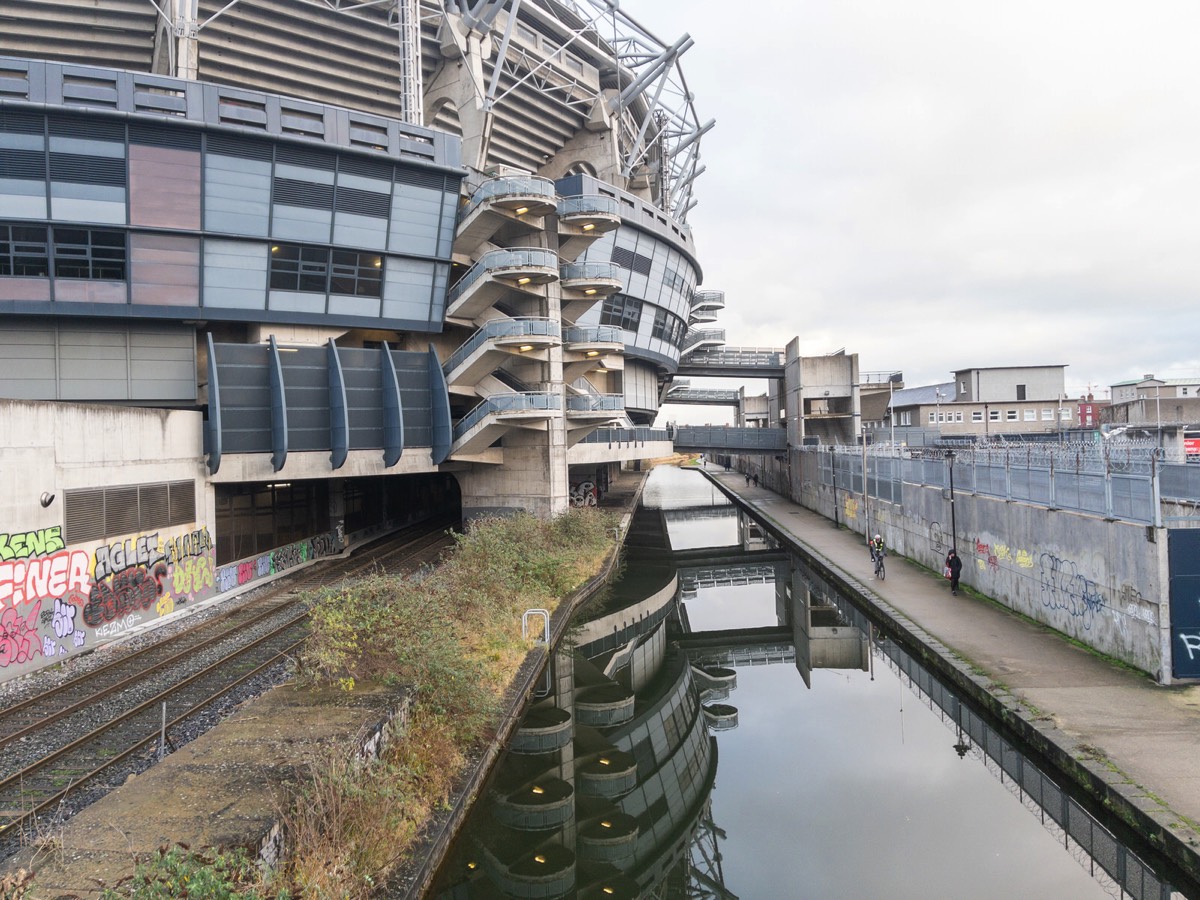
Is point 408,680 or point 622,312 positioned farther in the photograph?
point 622,312

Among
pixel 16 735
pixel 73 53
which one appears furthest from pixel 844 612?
pixel 73 53

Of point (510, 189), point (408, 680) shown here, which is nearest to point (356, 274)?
point (510, 189)

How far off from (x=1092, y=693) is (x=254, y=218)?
Result: 104 feet

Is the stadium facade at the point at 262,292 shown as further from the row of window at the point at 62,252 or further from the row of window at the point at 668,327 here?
the row of window at the point at 668,327

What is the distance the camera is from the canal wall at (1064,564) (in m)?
14.7

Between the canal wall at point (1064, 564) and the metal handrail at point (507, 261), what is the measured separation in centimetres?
1954

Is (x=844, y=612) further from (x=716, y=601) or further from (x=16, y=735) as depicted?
(x=16, y=735)

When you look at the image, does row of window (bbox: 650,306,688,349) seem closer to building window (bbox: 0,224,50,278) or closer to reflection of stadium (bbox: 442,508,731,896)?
building window (bbox: 0,224,50,278)

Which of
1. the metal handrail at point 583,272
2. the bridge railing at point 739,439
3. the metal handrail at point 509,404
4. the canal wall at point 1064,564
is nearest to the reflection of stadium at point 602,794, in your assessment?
the canal wall at point 1064,564

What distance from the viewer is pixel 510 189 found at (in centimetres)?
3481

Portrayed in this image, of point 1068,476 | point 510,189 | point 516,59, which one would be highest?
point 516,59

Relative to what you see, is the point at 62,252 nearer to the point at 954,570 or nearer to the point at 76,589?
the point at 76,589

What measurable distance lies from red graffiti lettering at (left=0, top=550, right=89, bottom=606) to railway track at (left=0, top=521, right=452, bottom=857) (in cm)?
225

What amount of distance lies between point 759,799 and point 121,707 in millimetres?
13129
